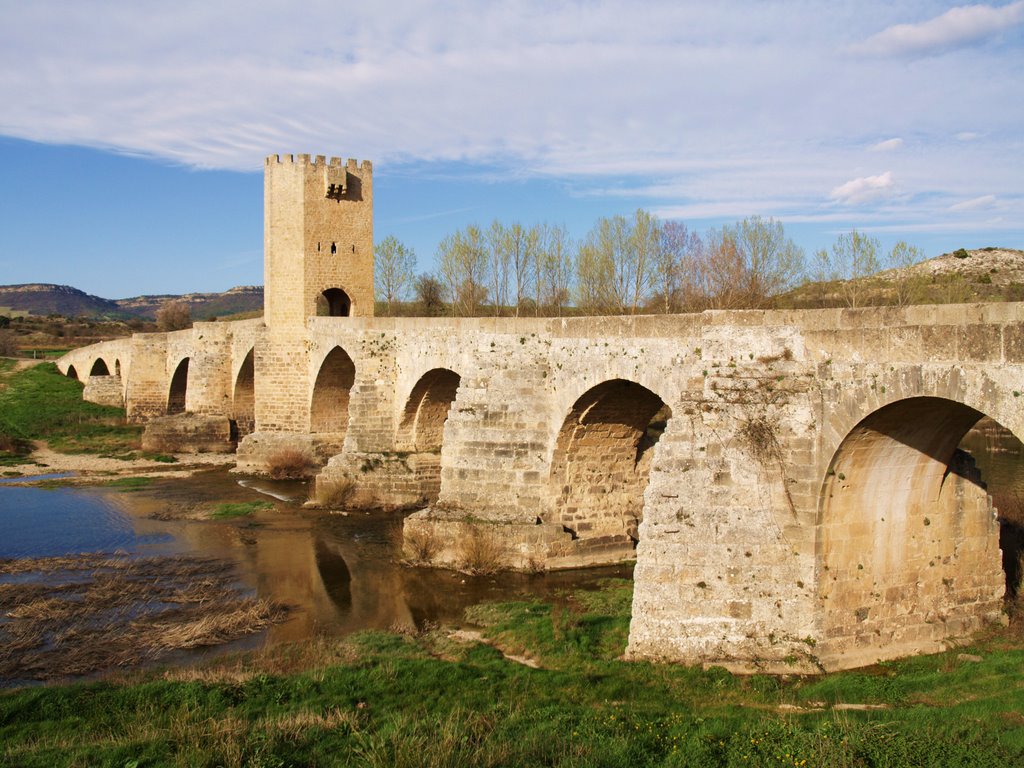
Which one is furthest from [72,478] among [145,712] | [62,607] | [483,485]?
[145,712]

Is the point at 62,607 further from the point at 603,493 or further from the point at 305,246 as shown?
the point at 305,246

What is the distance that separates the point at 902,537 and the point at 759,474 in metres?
1.60

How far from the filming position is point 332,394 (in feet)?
77.5

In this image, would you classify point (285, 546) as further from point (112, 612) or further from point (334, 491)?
point (112, 612)

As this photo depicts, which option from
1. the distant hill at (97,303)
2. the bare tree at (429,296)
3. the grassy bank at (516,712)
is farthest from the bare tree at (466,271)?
the distant hill at (97,303)

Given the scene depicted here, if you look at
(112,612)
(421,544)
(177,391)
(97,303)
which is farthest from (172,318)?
(97,303)

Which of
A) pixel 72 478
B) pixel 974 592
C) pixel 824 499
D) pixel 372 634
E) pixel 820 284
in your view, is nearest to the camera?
pixel 824 499

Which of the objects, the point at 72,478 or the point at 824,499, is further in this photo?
the point at 72,478

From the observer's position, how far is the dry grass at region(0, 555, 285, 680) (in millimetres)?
9789

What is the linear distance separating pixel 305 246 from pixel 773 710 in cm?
1869

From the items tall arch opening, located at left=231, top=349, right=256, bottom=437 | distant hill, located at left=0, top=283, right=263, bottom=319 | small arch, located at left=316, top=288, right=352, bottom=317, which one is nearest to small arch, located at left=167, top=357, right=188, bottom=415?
tall arch opening, located at left=231, top=349, right=256, bottom=437

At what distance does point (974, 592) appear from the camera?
9258 mm

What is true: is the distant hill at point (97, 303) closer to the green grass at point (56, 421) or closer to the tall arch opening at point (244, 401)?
the green grass at point (56, 421)

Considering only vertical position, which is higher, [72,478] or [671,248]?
[671,248]
